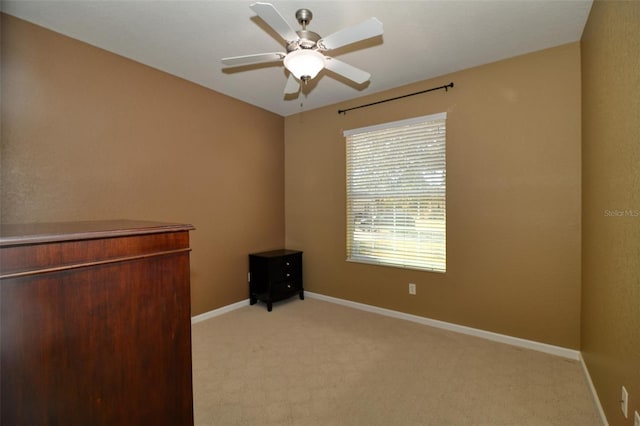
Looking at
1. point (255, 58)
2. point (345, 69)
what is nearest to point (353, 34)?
point (345, 69)

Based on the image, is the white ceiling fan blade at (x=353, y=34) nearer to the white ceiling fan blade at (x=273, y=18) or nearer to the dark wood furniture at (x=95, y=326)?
the white ceiling fan blade at (x=273, y=18)

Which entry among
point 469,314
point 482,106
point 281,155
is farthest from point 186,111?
point 469,314

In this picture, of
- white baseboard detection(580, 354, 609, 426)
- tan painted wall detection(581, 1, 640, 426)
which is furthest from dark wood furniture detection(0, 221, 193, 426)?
white baseboard detection(580, 354, 609, 426)

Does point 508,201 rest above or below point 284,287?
above

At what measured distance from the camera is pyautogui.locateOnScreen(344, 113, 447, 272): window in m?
3.16

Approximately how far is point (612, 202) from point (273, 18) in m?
2.09

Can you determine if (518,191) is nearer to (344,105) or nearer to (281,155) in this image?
(344,105)

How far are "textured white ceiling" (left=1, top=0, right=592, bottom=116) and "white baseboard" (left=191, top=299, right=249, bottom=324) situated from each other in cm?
260

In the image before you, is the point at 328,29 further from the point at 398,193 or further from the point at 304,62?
the point at 398,193

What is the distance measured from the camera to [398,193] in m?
3.41

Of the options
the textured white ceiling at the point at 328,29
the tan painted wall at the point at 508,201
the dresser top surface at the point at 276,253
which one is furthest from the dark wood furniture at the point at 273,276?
the textured white ceiling at the point at 328,29

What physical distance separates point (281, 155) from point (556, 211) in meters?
3.28

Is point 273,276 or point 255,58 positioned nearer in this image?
point 255,58

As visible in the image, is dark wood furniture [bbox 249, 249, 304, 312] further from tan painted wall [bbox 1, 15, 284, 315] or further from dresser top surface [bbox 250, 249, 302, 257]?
tan painted wall [bbox 1, 15, 284, 315]
